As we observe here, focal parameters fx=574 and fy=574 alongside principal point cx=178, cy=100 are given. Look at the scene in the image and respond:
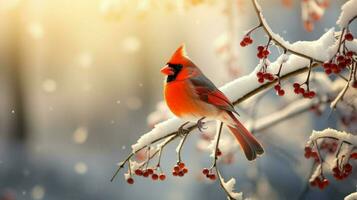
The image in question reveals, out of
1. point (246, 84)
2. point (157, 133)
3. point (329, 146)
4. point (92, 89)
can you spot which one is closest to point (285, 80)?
point (246, 84)

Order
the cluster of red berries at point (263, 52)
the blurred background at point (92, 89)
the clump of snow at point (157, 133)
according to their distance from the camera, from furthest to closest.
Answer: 1. the blurred background at point (92, 89)
2. the clump of snow at point (157, 133)
3. the cluster of red berries at point (263, 52)

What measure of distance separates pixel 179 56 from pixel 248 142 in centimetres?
32

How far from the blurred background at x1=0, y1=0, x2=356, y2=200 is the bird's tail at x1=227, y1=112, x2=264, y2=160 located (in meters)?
6.11

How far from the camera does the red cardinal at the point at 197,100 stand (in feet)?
5.08

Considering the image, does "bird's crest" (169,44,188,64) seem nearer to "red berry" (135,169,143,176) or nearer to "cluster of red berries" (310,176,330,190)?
"red berry" (135,169,143,176)

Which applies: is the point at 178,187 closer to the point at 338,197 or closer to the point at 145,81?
the point at 145,81

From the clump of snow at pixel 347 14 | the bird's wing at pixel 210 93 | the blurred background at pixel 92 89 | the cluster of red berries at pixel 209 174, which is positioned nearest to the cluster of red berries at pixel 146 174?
the cluster of red berries at pixel 209 174

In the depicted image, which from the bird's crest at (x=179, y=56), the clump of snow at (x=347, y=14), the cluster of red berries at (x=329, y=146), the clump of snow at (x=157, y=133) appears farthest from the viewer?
the cluster of red berries at (x=329, y=146)

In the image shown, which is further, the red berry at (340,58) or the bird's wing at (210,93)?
the bird's wing at (210,93)

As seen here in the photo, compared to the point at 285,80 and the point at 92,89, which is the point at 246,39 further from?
the point at 92,89

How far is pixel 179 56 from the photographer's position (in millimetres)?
1650

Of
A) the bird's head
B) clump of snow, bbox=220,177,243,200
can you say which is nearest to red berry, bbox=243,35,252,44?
the bird's head

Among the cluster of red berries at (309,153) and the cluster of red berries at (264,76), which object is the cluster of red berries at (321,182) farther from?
the cluster of red berries at (264,76)

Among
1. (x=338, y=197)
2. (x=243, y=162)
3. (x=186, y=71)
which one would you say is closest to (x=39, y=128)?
(x=243, y=162)
